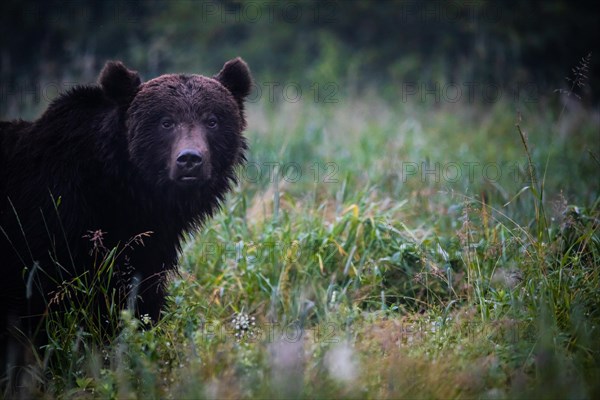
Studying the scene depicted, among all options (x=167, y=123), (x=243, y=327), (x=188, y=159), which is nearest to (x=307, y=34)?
(x=167, y=123)

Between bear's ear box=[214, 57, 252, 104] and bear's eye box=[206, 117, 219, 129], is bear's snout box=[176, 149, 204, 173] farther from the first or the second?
bear's ear box=[214, 57, 252, 104]

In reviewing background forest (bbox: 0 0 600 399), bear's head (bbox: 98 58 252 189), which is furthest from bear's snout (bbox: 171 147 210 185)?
background forest (bbox: 0 0 600 399)

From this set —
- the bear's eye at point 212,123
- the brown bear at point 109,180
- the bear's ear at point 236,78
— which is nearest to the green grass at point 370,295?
the brown bear at point 109,180

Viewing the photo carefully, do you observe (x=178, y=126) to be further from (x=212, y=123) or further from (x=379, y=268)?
(x=379, y=268)

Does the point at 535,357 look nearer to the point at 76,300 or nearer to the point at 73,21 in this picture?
the point at 76,300

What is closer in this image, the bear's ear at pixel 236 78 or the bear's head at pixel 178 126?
the bear's head at pixel 178 126

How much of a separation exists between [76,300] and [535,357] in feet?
8.89

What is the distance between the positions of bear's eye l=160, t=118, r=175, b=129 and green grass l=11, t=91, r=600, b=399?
96cm

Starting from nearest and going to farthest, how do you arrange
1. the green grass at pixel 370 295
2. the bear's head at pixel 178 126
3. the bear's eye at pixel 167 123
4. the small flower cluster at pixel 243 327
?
the green grass at pixel 370 295 → the small flower cluster at pixel 243 327 → the bear's head at pixel 178 126 → the bear's eye at pixel 167 123

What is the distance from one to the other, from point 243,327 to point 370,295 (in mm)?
1097

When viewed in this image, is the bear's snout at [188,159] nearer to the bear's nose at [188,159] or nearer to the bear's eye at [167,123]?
the bear's nose at [188,159]

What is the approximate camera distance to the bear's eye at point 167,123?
14.6 feet

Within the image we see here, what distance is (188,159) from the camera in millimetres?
4219

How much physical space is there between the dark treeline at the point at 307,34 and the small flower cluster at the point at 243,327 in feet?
36.9
